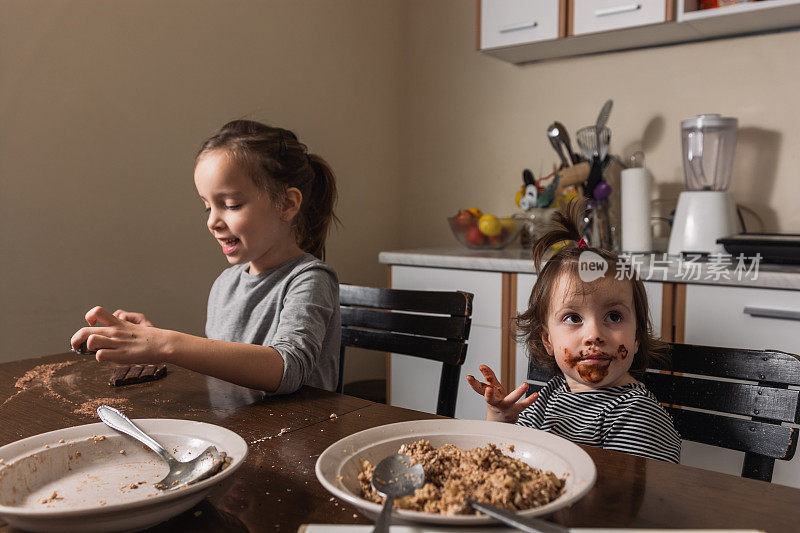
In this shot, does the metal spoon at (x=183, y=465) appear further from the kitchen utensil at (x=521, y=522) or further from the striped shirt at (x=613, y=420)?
the striped shirt at (x=613, y=420)

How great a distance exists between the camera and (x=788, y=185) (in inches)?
84.3

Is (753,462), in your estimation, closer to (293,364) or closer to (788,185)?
(293,364)

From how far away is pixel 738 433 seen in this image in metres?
0.91

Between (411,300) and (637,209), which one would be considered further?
(637,209)

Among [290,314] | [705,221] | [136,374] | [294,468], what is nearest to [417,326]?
[290,314]

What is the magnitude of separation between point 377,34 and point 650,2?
1.27 m

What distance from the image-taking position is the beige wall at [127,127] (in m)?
1.78

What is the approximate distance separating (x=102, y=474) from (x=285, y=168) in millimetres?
767

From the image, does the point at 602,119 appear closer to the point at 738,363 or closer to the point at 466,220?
the point at 466,220

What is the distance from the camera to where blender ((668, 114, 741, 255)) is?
6.47ft

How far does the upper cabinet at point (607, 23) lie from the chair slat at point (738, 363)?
1.41 meters

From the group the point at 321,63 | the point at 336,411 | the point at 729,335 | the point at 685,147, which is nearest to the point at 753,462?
the point at 336,411

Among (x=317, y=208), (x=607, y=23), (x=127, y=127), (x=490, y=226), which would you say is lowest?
(x=490, y=226)

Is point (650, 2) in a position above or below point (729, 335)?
above
